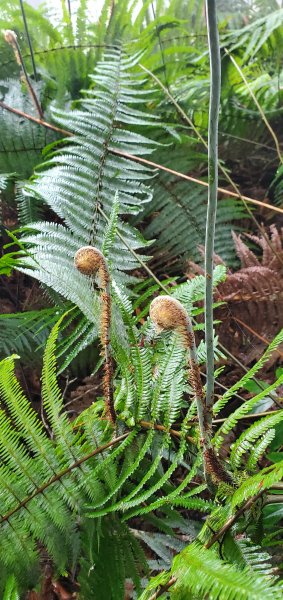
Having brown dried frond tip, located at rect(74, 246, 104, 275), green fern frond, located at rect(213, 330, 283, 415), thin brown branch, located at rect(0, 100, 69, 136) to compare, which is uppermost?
thin brown branch, located at rect(0, 100, 69, 136)

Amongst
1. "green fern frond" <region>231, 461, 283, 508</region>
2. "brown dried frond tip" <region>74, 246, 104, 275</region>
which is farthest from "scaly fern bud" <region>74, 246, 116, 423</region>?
"green fern frond" <region>231, 461, 283, 508</region>

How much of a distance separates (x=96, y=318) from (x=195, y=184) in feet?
2.69

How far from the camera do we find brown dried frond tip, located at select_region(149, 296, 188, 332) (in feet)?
1.71

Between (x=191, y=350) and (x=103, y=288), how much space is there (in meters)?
0.16

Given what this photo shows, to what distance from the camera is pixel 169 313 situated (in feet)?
1.72

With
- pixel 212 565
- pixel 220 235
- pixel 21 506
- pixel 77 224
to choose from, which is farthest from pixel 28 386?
pixel 212 565

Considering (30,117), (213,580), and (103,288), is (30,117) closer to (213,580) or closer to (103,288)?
(103,288)

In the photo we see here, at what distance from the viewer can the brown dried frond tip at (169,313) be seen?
1.71ft

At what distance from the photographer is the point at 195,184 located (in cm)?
143

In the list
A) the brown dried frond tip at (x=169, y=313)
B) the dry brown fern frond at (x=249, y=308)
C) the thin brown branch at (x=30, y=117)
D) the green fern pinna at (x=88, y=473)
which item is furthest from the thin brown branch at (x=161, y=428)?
the thin brown branch at (x=30, y=117)

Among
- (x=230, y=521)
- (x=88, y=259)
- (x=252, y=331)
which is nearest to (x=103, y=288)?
(x=88, y=259)

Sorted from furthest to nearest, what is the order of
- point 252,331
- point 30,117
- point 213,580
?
point 30,117, point 252,331, point 213,580

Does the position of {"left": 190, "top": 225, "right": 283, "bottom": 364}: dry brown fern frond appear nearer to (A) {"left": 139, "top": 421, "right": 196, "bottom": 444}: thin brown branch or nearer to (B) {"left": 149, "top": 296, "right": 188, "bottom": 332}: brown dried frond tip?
(A) {"left": 139, "top": 421, "right": 196, "bottom": 444}: thin brown branch

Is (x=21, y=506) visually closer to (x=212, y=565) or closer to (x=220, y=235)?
(x=212, y=565)
